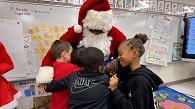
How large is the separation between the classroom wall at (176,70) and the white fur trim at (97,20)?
1.48m

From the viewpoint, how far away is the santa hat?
109 cm

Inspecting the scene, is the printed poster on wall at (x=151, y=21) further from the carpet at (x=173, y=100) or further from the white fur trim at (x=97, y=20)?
the white fur trim at (x=97, y=20)

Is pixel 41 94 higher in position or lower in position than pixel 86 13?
lower

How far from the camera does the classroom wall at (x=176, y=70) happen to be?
235 cm

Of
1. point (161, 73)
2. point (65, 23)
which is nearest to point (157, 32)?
point (161, 73)

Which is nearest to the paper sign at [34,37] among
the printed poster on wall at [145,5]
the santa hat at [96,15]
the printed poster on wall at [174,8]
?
the santa hat at [96,15]

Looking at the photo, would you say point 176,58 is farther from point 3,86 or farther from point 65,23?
point 3,86

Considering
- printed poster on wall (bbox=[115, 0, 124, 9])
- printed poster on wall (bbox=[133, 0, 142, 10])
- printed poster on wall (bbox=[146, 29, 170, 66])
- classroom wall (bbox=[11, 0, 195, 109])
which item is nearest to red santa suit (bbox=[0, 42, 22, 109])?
printed poster on wall (bbox=[115, 0, 124, 9])

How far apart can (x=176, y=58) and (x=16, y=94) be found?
240 cm

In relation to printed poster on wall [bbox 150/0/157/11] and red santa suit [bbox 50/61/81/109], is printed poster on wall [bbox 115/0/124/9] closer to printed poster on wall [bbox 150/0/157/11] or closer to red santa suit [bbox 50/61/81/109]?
printed poster on wall [bbox 150/0/157/11]

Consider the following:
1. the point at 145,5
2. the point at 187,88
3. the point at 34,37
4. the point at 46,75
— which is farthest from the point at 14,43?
the point at 187,88

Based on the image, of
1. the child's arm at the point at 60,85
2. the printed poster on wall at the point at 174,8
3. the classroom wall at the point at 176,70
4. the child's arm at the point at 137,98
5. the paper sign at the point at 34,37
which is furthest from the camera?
the classroom wall at the point at 176,70

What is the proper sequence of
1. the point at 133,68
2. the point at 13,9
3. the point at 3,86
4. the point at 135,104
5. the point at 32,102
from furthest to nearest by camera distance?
the point at 32,102
the point at 13,9
the point at 3,86
the point at 133,68
the point at 135,104

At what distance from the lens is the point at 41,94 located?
1.60m
